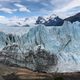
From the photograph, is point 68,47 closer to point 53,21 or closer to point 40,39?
point 40,39

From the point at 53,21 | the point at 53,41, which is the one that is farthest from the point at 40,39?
the point at 53,21

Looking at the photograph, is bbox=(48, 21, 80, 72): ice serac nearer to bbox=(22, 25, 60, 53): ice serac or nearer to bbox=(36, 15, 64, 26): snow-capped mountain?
bbox=(22, 25, 60, 53): ice serac

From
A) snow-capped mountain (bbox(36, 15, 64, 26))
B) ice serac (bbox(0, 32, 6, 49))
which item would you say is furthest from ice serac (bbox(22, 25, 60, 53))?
snow-capped mountain (bbox(36, 15, 64, 26))

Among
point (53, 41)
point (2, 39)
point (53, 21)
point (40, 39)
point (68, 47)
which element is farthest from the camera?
point (53, 21)

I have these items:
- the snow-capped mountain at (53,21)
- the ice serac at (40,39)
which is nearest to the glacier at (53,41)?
the ice serac at (40,39)

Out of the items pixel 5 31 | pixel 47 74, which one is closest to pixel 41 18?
pixel 5 31

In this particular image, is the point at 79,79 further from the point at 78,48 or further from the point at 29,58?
the point at 29,58

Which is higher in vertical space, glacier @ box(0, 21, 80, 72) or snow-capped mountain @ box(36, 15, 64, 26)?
snow-capped mountain @ box(36, 15, 64, 26)

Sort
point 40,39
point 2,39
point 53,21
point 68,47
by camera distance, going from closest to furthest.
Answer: point 68,47 → point 40,39 → point 2,39 → point 53,21
